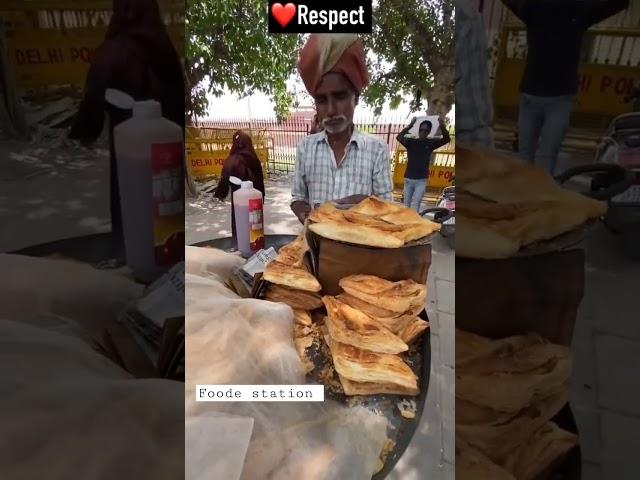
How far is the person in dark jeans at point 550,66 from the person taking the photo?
60 centimetres

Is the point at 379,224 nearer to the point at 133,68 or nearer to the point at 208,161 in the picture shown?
the point at 208,161

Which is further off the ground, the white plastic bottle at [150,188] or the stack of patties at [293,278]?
the white plastic bottle at [150,188]

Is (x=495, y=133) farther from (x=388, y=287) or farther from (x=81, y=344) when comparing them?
(x=81, y=344)

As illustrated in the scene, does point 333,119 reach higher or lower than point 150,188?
higher

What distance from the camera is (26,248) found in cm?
77

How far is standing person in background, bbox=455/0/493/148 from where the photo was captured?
2.04 ft

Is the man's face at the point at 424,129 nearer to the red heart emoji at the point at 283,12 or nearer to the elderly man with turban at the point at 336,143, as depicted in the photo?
the elderly man with turban at the point at 336,143

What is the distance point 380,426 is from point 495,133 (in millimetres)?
543

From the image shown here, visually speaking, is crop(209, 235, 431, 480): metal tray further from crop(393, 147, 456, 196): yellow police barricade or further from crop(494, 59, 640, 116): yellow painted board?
crop(494, 59, 640, 116): yellow painted board

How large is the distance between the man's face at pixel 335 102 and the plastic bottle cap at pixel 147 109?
0.83ft


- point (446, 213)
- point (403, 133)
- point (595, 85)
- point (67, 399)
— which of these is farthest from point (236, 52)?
point (67, 399)

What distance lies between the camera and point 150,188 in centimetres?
71

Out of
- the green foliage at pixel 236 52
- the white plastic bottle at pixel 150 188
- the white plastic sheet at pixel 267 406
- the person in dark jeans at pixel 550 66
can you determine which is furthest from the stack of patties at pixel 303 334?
the person in dark jeans at pixel 550 66

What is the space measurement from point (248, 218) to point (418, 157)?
0.29m
